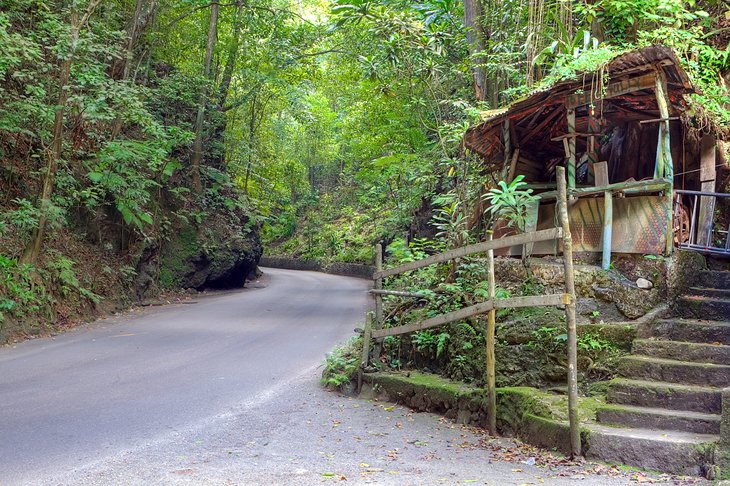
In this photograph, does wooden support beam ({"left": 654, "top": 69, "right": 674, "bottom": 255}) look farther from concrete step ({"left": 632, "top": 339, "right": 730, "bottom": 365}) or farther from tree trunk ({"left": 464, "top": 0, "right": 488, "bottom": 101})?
tree trunk ({"left": 464, "top": 0, "right": 488, "bottom": 101})

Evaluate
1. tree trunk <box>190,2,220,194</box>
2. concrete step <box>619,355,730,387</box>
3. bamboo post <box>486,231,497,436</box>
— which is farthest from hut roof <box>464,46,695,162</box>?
tree trunk <box>190,2,220,194</box>

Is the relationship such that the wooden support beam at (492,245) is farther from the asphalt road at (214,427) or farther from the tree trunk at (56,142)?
the tree trunk at (56,142)

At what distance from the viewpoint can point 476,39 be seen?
1230 cm

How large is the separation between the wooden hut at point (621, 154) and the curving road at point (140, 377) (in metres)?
4.73

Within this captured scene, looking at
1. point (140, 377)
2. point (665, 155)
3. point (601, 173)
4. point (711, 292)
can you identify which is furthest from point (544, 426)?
point (140, 377)

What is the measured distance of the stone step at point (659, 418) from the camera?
530cm

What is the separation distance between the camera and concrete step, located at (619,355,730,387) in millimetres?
5836

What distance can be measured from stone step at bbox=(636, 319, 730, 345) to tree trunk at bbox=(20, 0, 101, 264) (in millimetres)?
11379

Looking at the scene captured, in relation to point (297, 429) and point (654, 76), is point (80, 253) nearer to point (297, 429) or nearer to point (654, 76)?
point (297, 429)

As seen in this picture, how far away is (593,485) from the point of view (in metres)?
4.77

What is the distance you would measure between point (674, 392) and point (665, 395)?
0.28 feet

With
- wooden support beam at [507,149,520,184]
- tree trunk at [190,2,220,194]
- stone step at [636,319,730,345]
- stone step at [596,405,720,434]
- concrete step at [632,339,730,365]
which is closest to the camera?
stone step at [596,405,720,434]

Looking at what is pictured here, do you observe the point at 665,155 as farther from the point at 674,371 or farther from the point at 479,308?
the point at 479,308

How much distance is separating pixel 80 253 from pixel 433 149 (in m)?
9.02
